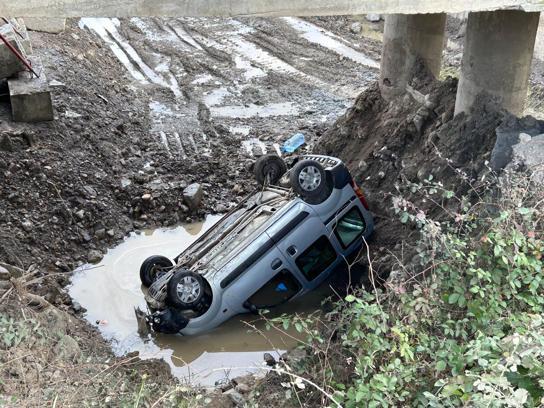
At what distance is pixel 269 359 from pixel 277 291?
1.09 metres

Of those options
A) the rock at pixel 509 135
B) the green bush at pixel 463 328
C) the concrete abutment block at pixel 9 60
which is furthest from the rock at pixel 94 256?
the rock at pixel 509 135

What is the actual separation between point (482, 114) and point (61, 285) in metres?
7.29

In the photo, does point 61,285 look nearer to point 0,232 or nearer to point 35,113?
point 0,232

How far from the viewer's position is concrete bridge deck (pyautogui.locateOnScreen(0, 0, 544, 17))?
6.00m

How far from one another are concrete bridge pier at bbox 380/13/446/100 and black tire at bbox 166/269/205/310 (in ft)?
20.5

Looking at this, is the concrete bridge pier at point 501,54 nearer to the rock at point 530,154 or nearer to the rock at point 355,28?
the rock at point 530,154

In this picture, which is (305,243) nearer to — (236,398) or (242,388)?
(242,388)

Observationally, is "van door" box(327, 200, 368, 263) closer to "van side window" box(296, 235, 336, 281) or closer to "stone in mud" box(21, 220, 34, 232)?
"van side window" box(296, 235, 336, 281)

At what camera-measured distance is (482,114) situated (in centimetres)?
961

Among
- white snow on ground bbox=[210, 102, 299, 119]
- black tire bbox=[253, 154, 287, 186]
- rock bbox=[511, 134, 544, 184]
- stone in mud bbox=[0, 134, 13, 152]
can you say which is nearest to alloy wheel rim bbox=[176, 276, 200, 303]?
black tire bbox=[253, 154, 287, 186]

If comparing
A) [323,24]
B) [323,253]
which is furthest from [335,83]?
[323,253]

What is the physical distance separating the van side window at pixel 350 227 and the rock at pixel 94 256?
439 centimetres

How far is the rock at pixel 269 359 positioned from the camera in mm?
8266

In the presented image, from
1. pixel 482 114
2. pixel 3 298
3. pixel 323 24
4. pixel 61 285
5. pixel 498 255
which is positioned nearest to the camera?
pixel 498 255
